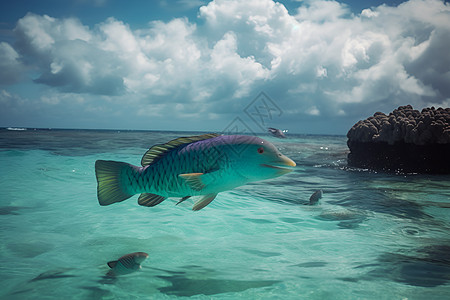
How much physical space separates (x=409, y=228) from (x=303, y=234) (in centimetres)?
226

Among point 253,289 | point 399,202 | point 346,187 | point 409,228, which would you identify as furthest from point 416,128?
point 253,289

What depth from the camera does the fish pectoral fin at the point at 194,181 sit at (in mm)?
1263

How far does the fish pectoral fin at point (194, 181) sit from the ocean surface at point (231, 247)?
1.54 metres

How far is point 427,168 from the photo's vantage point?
542 inches

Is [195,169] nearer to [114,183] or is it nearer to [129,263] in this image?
[114,183]

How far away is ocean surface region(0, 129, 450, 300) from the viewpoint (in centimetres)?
266

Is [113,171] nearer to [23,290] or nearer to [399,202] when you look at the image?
[23,290]

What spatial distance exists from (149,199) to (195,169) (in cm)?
29

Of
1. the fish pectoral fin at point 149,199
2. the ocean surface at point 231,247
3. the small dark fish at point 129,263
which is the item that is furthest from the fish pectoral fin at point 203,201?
the small dark fish at point 129,263

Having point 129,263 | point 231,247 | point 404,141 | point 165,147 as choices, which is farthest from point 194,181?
point 404,141

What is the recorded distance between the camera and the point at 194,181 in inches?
50.5

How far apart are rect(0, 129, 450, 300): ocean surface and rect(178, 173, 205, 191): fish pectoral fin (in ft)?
5.04

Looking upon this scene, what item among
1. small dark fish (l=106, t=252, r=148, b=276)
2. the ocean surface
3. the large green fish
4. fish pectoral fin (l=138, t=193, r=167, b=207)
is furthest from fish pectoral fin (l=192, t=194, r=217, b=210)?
small dark fish (l=106, t=252, r=148, b=276)

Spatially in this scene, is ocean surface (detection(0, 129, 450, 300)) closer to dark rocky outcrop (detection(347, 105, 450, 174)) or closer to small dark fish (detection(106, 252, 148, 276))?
small dark fish (detection(106, 252, 148, 276))
